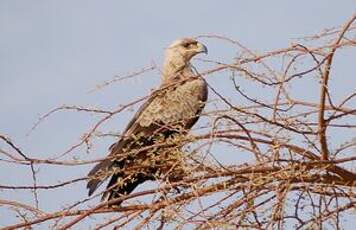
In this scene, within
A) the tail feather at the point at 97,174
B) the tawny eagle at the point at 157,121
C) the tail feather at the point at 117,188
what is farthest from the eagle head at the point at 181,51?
the tail feather at the point at 97,174

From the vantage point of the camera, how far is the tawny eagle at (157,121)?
3.29 meters

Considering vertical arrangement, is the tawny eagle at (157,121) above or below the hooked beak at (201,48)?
below

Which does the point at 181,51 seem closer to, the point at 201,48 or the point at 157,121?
the point at 201,48

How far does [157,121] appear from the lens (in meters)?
4.70

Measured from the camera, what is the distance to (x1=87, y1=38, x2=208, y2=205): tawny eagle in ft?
10.8

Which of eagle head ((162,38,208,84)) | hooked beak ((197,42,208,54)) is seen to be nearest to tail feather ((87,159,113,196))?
eagle head ((162,38,208,84))

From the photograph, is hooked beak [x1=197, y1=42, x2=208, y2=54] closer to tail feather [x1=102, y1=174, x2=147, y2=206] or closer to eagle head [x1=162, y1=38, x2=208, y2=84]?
eagle head [x1=162, y1=38, x2=208, y2=84]

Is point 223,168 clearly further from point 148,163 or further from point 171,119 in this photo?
point 171,119

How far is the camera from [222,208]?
293cm

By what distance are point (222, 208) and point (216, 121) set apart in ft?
0.99

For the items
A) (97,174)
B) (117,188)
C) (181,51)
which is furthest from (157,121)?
(97,174)

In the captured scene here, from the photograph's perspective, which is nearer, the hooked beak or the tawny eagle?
the tawny eagle

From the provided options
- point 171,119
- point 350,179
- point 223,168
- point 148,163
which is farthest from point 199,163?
point 171,119

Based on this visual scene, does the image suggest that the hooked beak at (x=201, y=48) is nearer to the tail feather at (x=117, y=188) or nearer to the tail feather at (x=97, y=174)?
the tail feather at (x=117, y=188)
